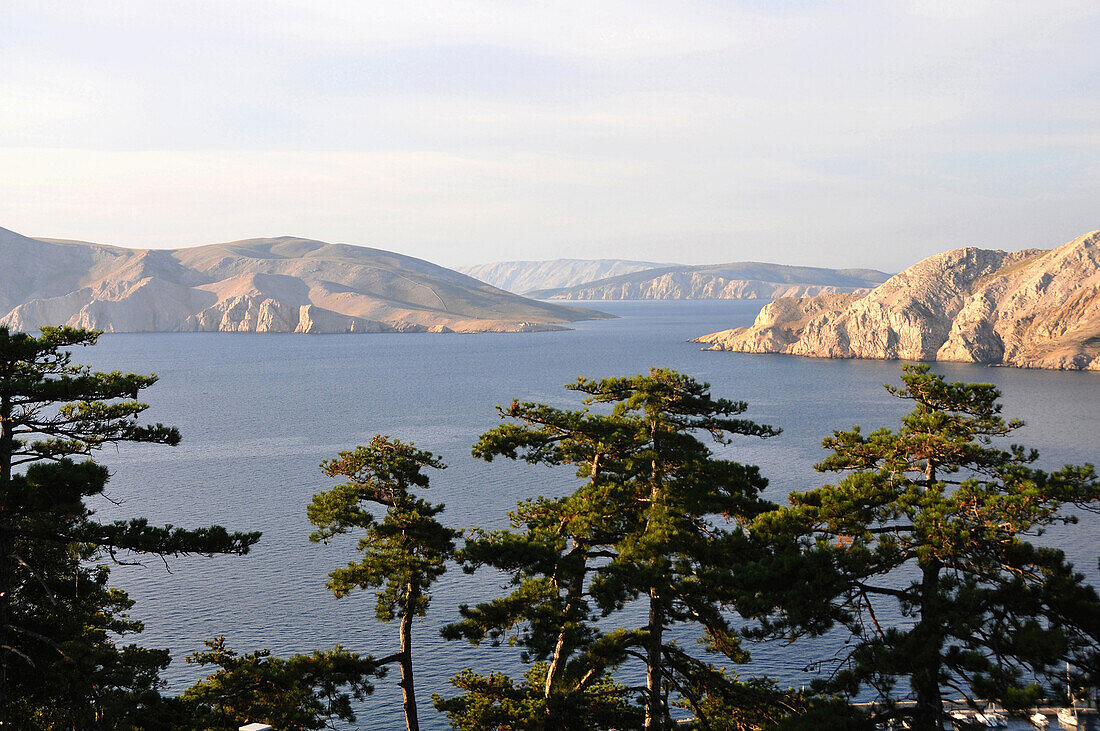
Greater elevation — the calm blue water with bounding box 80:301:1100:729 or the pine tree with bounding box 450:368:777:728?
the pine tree with bounding box 450:368:777:728

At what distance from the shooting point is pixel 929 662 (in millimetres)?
16391

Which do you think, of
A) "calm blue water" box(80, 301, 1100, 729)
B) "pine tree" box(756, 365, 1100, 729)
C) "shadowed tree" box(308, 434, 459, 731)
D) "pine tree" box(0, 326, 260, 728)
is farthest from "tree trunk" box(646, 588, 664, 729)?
"calm blue water" box(80, 301, 1100, 729)

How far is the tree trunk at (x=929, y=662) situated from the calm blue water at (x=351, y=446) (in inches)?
1018

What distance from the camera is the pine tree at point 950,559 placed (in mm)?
A: 16031

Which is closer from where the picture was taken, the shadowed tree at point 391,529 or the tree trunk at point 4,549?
the tree trunk at point 4,549

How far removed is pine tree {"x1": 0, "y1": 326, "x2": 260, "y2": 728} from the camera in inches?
600

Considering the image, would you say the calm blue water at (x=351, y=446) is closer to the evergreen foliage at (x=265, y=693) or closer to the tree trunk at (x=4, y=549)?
the evergreen foliage at (x=265, y=693)

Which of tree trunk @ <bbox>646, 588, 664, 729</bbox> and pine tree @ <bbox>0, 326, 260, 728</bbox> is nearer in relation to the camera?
pine tree @ <bbox>0, 326, 260, 728</bbox>

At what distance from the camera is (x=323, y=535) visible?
24.2 meters

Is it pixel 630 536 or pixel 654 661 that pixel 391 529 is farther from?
pixel 654 661

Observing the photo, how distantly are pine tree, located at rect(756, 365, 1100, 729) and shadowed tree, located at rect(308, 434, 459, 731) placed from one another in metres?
9.50

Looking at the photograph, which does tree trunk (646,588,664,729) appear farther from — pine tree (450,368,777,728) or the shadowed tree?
the shadowed tree

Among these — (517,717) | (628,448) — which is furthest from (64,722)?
(628,448)

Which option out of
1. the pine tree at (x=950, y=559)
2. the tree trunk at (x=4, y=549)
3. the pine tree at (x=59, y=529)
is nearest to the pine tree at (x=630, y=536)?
the pine tree at (x=950, y=559)
